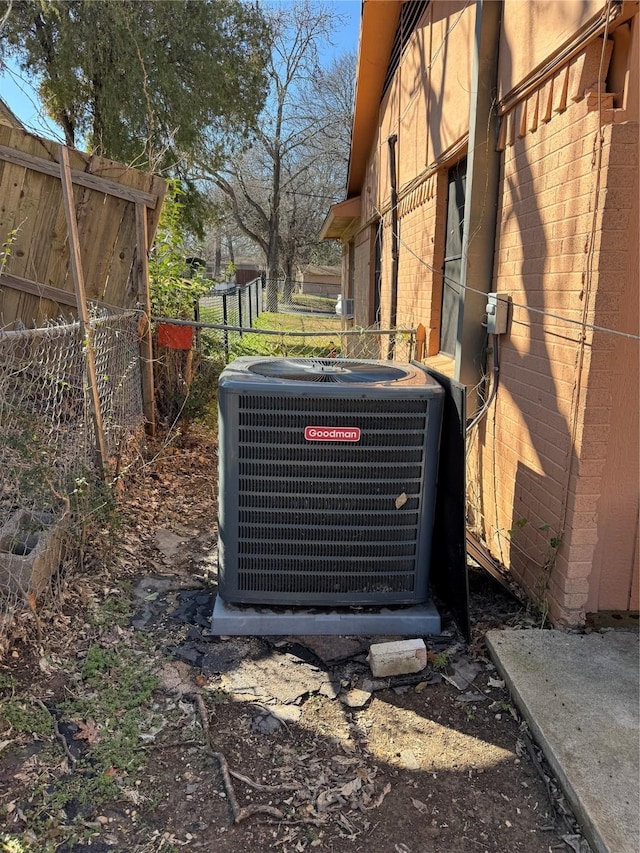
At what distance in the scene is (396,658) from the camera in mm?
2723

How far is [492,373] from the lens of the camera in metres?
3.78

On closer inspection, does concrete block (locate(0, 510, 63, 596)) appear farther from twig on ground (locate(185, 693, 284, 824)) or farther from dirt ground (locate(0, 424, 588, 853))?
twig on ground (locate(185, 693, 284, 824))

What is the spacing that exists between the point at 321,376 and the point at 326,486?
59 centimetres

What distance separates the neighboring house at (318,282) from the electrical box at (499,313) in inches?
1804

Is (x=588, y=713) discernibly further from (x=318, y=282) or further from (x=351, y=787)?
(x=318, y=282)

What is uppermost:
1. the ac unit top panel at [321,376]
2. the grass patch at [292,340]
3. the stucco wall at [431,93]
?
the stucco wall at [431,93]

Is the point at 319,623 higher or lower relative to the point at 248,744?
higher

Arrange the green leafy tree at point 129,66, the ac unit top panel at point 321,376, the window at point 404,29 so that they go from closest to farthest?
the ac unit top panel at point 321,376 < the window at point 404,29 < the green leafy tree at point 129,66

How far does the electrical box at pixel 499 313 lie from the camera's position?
3533 millimetres

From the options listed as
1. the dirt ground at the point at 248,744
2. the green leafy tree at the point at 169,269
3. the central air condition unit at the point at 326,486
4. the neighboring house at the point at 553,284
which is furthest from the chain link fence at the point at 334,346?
the dirt ground at the point at 248,744

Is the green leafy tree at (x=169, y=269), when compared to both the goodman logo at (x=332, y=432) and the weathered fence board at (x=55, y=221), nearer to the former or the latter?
the weathered fence board at (x=55, y=221)

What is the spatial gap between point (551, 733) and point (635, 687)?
512 millimetres

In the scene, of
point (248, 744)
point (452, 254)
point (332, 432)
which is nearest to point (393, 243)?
point (452, 254)

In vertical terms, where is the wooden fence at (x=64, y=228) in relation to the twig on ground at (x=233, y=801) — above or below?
above
